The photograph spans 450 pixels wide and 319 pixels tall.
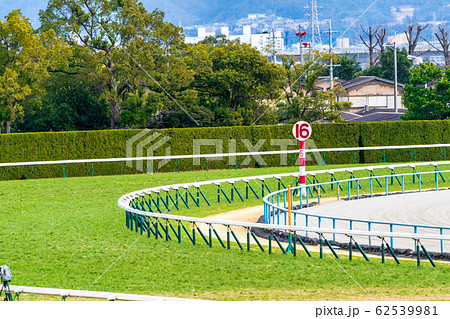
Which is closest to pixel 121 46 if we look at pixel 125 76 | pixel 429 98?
pixel 125 76

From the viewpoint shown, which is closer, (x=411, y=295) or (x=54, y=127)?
(x=411, y=295)

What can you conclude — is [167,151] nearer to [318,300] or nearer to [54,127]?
[54,127]

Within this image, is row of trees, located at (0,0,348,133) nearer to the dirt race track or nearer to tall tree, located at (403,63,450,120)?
tall tree, located at (403,63,450,120)

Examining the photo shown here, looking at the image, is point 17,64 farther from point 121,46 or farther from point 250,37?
point 250,37

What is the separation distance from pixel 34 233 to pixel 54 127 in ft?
77.9

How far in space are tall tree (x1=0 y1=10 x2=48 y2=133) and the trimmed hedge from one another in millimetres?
6051

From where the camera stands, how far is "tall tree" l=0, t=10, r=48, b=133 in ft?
108

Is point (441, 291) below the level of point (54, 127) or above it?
below

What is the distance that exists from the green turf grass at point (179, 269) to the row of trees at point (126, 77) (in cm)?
1962

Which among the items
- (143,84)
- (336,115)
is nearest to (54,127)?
(143,84)

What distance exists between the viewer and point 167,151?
29531 millimetres

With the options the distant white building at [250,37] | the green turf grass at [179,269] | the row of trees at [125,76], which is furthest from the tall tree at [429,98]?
the green turf grass at [179,269]

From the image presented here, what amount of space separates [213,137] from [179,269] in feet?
67.0
